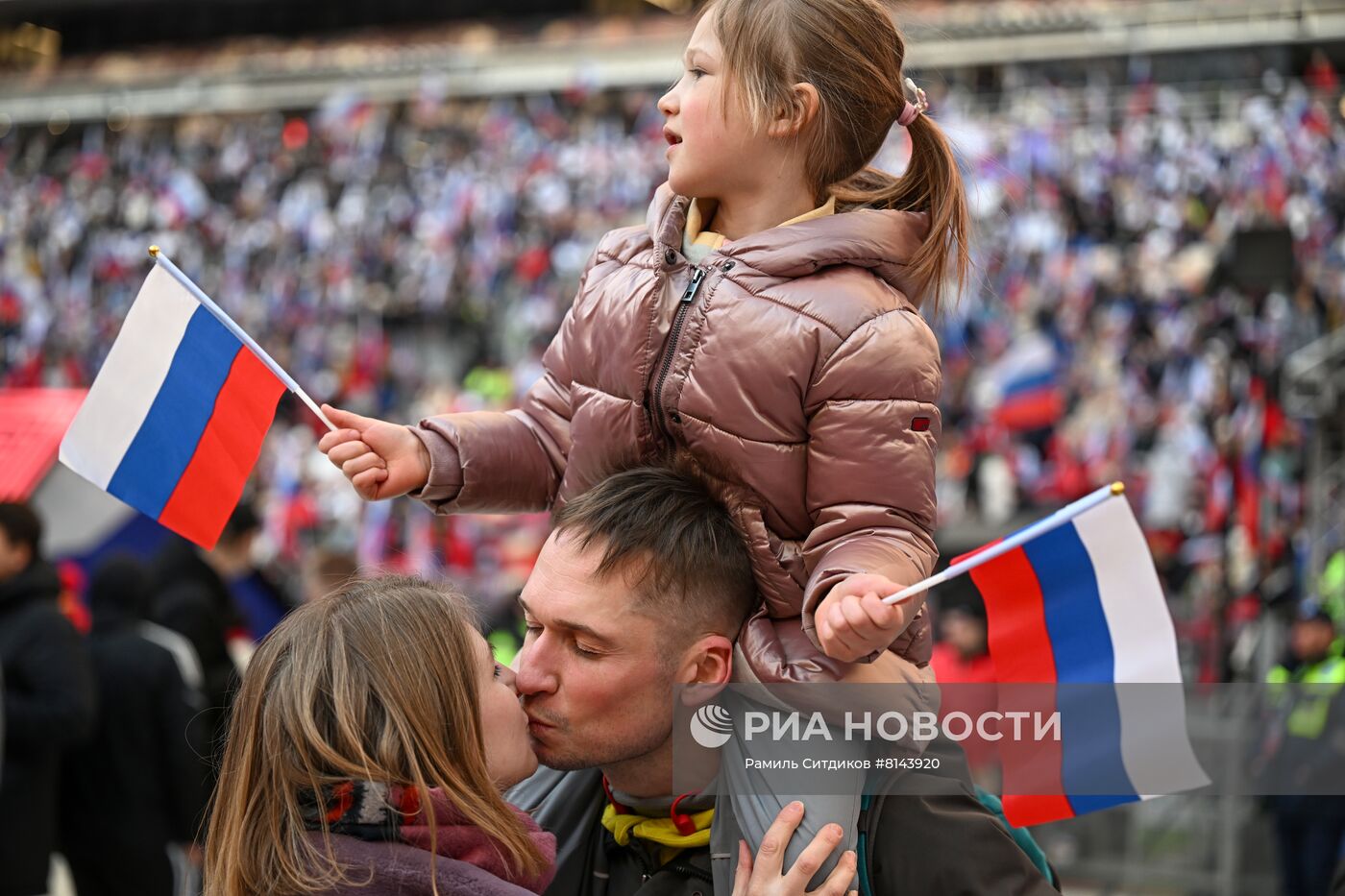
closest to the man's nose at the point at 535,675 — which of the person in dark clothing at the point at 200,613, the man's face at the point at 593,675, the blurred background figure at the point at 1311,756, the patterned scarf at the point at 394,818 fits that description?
the man's face at the point at 593,675

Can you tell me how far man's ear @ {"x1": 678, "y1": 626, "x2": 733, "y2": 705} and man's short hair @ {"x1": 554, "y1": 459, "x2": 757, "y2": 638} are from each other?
23 mm

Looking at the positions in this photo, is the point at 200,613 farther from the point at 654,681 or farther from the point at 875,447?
the point at 875,447

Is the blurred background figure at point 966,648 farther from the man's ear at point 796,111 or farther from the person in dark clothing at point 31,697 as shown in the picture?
the man's ear at point 796,111

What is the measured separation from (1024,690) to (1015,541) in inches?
12.4

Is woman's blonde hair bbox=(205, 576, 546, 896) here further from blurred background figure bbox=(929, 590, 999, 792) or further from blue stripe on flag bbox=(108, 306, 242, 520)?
blurred background figure bbox=(929, 590, 999, 792)

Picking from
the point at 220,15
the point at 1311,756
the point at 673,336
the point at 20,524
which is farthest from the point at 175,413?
the point at 220,15

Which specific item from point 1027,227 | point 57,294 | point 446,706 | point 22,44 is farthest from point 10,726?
point 22,44

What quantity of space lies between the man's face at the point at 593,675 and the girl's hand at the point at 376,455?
1.15ft

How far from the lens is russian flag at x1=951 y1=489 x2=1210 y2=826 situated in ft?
6.78

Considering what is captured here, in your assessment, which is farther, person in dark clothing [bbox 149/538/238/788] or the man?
person in dark clothing [bbox 149/538/238/788]

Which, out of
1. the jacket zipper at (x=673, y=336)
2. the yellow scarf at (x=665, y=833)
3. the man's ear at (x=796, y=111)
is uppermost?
the man's ear at (x=796, y=111)

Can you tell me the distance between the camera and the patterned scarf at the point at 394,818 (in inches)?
71.4

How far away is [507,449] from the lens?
243 centimetres

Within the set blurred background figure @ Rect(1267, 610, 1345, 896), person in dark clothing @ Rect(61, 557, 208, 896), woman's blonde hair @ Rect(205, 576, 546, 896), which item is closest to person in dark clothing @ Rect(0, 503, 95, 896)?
person in dark clothing @ Rect(61, 557, 208, 896)
